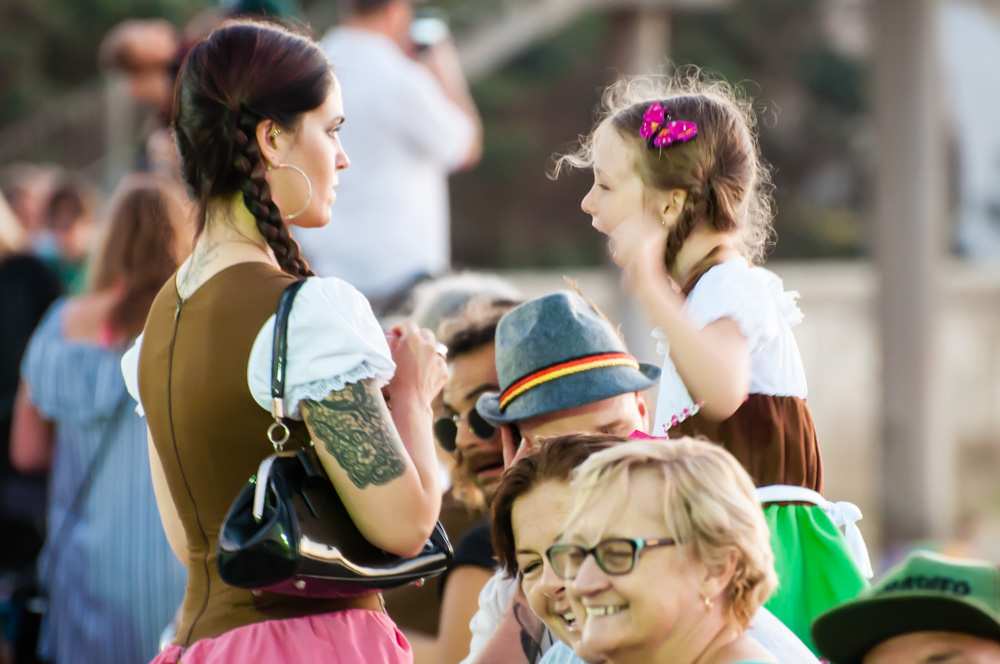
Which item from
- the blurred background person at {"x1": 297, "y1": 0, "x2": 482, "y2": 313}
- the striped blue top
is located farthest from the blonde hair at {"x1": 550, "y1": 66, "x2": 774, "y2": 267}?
the blurred background person at {"x1": 297, "y1": 0, "x2": 482, "y2": 313}

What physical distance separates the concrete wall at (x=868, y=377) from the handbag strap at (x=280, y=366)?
358 inches

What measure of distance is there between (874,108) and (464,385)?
7.43m

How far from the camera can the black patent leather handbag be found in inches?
96.1

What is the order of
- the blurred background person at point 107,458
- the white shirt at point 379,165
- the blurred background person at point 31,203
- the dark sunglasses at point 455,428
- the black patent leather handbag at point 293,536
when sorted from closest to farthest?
the black patent leather handbag at point 293,536, the dark sunglasses at point 455,428, the blurred background person at point 107,458, the white shirt at point 379,165, the blurred background person at point 31,203

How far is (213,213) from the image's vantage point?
2734mm

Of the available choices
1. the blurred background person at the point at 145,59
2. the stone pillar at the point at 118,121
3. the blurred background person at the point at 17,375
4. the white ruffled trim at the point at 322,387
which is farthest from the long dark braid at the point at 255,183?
the stone pillar at the point at 118,121

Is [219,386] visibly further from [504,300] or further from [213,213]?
[504,300]

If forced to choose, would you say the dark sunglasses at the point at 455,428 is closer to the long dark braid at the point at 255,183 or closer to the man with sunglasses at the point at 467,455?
the man with sunglasses at the point at 467,455

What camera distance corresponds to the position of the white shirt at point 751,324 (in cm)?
281

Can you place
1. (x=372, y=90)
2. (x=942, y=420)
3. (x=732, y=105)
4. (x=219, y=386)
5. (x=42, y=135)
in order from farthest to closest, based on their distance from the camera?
(x=42, y=135) < (x=942, y=420) < (x=372, y=90) < (x=732, y=105) < (x=219, y=386)

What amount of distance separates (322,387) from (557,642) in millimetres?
540

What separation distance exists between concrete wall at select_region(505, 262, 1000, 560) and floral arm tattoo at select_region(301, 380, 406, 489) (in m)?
9.11

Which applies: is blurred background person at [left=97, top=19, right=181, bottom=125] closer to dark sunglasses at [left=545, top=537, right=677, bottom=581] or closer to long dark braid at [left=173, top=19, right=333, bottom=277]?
long dark braid at [left=173, top=19, right=333, bottom=277]

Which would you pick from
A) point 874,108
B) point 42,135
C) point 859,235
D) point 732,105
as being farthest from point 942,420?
point 859,235
